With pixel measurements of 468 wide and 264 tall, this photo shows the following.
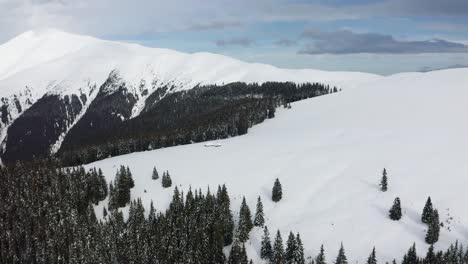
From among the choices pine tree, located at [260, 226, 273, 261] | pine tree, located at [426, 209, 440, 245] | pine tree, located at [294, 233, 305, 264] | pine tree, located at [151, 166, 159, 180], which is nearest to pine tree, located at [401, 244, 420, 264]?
pine tree, located at [426, 209, 440, 245]

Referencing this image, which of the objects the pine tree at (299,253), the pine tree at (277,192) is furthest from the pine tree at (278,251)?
the pine tree at (277,192)

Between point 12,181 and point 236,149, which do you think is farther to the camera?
point 236,149

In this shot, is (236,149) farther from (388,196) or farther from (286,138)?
(388,196)

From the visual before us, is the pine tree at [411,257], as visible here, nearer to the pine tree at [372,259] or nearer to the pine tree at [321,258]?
the pine tree at [372,259]

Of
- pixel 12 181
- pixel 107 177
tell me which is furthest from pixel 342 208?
pixel 12 181

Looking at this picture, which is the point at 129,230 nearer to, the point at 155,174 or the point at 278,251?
the point at 155,174

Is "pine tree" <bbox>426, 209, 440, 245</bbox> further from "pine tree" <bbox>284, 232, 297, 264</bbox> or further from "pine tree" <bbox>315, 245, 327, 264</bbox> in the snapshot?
"pine tree" <bbox>284, 232, 297, 264</bbox>
